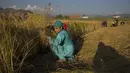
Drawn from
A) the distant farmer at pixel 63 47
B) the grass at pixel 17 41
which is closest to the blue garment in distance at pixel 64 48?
the distant farmer at pixel 63 47

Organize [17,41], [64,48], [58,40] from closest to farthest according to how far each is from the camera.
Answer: [17,41] → [58,40] → [64,48]

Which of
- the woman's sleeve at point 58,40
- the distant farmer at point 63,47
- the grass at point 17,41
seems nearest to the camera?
the grass at point 17,41

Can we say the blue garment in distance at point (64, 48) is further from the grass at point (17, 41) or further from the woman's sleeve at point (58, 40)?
the grass at point (17, 41)

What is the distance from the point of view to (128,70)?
6086 mm

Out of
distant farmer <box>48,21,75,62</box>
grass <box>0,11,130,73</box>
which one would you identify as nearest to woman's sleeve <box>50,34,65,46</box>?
distant farmer <box>48,21,75,62</box>

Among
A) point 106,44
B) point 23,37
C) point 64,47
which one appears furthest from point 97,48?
point 23,37

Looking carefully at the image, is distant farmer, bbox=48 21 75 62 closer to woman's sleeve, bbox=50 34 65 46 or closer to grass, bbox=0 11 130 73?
woman's sleeve, bbox=50 34 65 46

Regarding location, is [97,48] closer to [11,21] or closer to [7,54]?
[11,21]

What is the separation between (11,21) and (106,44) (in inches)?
180

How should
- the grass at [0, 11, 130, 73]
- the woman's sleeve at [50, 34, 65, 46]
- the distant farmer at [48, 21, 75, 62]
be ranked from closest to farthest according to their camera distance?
the grass at [0, 11, 130, 73] → the woman's sleeve at [50, 34, 65, 46] → the distant farmer at [48, 21, 75, 62]

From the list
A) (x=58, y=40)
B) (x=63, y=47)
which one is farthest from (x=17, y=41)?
(x=63, y=47)

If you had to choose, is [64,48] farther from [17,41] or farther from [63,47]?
[17,41]

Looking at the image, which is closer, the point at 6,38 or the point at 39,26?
Result: the point at 6,38

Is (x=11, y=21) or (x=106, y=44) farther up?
(x=11, y=21)
